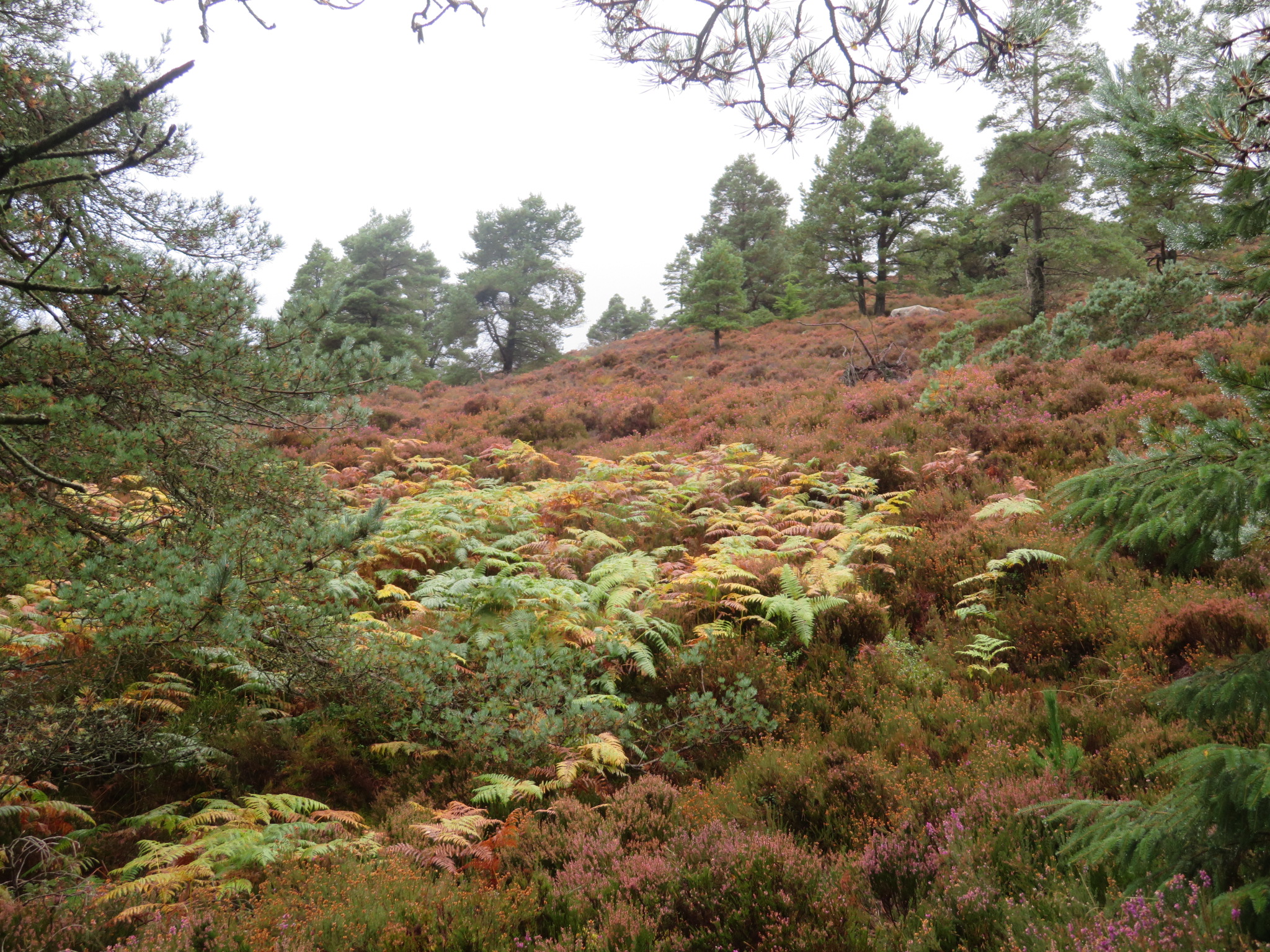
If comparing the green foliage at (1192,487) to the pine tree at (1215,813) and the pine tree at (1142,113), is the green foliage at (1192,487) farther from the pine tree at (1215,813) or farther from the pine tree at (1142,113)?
the pine tree at (1142,113)

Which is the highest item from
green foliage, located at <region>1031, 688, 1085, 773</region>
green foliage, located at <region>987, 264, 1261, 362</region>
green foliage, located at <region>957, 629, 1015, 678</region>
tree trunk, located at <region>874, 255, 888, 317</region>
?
tree trunk, located at <region>874, 255, 888, 317</region>

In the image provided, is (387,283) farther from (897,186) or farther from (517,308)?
(897,186)

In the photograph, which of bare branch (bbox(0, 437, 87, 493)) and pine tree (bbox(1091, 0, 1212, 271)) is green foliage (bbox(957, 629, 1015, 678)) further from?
bare branch (bbox(0, 437, 87, 493))

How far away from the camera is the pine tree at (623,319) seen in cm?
5044

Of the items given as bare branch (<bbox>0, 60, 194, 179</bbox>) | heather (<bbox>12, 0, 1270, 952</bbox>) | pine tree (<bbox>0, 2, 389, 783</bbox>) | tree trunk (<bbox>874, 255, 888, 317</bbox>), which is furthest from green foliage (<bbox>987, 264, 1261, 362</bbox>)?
bare branch (<bbox>0, 60, 194, 179</bbox>)

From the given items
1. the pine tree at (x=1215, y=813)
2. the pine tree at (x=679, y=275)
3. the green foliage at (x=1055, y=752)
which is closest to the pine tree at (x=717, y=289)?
the pine tree at (x=679, y=275)

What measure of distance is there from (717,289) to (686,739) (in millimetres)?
22804

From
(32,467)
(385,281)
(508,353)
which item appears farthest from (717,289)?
(32,467)

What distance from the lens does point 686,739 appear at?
529cm

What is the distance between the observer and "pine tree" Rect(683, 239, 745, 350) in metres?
25.4

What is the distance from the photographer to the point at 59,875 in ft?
11.3

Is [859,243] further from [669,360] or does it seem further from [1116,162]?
[1116,162]

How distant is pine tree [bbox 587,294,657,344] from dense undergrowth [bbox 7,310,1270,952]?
140 ft

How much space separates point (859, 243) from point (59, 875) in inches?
1131
